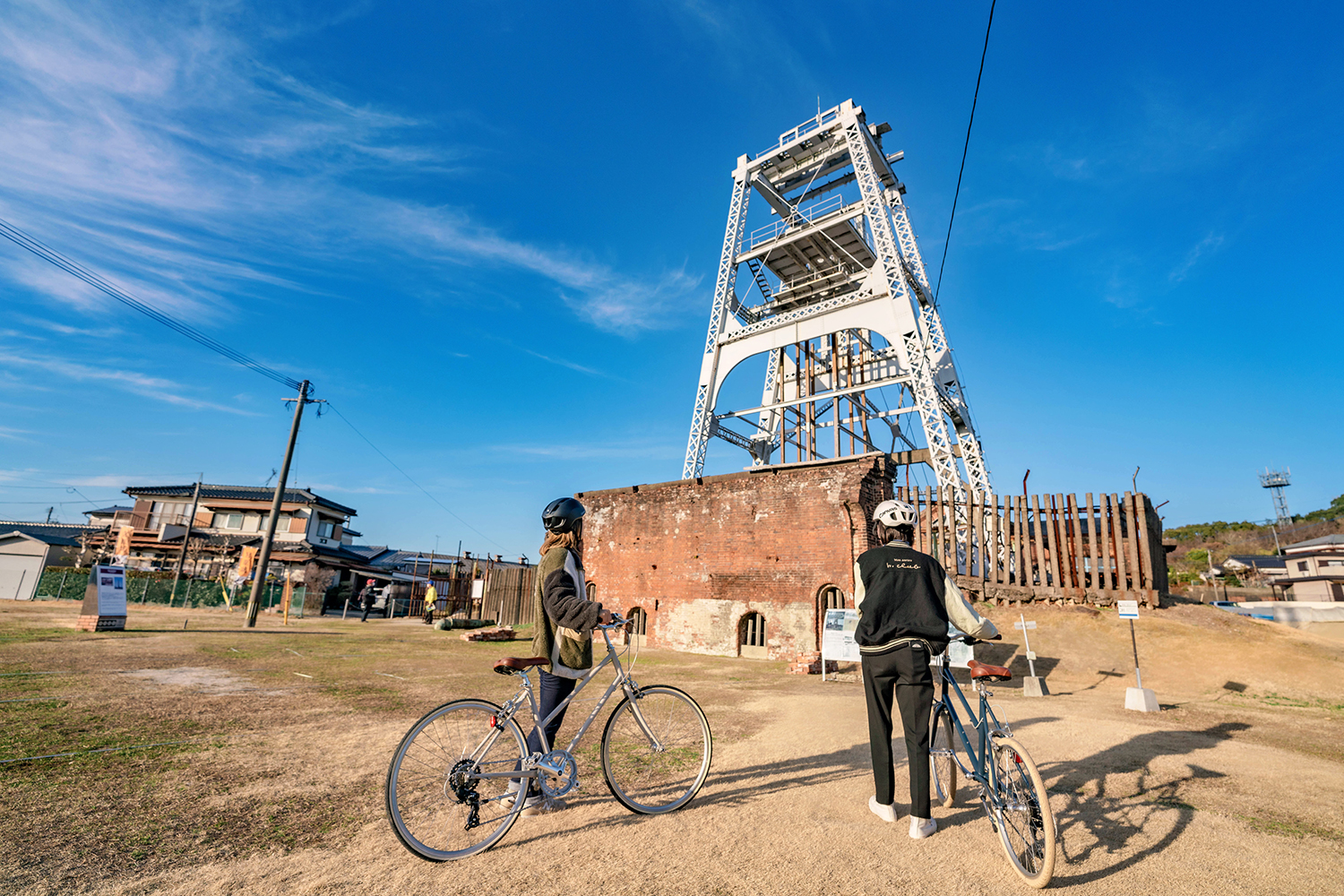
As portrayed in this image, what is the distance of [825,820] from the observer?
336cm

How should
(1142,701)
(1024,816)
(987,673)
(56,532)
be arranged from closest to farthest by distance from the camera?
(1024,816), (987,673), (1142,701), (56,532)

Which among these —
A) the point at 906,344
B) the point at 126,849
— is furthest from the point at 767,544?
the point at 126,849

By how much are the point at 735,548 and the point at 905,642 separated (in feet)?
33.2

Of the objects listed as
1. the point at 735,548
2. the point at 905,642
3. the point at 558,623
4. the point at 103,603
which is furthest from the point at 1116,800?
the point at 103,603

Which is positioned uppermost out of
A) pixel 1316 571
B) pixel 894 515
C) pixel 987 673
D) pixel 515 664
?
pixel 1316 571

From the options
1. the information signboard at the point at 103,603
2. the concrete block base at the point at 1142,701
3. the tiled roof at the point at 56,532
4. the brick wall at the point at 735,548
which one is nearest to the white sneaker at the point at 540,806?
the concrete block base at the point at 1142,701

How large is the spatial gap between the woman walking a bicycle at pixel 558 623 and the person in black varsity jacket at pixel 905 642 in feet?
5.22

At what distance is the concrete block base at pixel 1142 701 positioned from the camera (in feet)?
22.8

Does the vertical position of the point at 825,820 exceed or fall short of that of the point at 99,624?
it exceeds it

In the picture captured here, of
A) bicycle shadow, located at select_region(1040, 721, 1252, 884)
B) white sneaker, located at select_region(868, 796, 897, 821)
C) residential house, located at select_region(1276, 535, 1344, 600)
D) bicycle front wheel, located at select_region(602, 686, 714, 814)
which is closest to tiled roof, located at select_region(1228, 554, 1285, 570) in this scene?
residential house, located at select_region(1276, 535, 1344, 600)

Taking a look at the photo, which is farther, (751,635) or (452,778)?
(751,635)

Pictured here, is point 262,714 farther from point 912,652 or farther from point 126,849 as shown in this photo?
point 912,652

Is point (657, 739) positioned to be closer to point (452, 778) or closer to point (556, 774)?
point (556, 774)

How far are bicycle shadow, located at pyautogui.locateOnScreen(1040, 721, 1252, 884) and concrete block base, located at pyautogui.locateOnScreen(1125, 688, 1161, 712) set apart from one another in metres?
1.61
